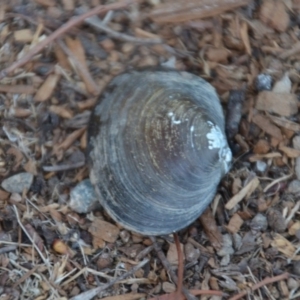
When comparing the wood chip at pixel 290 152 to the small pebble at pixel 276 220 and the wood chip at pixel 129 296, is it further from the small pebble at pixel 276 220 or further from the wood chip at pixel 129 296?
the wood chip at pixel 129 296

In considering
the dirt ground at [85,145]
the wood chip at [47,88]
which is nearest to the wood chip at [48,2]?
the dirt ground at [85,145]

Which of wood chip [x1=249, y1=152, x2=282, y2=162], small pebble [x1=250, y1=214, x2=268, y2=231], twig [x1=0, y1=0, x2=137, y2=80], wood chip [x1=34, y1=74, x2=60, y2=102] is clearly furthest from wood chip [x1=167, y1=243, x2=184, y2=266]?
twig [x1=0, y1=0, x2=137, y2=80]

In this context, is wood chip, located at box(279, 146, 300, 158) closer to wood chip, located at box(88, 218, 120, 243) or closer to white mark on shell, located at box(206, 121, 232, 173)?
white mark on shell, located at box(206, 121, 232, 173)

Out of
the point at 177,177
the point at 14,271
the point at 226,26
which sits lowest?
the point at 14,271

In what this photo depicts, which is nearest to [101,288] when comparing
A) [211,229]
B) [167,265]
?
[167,265]

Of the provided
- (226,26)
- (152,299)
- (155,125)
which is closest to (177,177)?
(155,125)

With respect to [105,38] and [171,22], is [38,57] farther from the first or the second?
[171,22]
